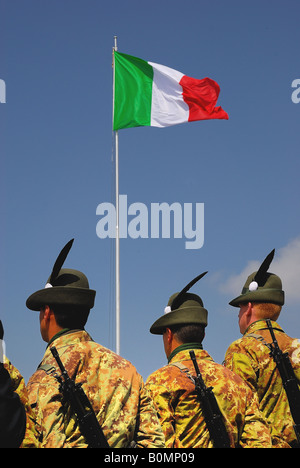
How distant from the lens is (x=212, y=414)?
6.15 metres

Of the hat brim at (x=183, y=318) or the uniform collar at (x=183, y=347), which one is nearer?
the uniform collar at (x=183, y=347)

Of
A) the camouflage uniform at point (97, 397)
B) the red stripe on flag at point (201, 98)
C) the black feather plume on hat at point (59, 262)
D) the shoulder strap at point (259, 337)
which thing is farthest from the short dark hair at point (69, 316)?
the red stripe on flag at point (201, 98)

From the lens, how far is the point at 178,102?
20.0 metres

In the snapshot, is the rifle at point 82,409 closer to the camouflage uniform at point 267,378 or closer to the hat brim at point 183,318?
the hat brim at point 183,318

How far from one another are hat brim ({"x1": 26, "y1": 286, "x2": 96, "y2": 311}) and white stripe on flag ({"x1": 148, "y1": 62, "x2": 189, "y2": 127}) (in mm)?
14469

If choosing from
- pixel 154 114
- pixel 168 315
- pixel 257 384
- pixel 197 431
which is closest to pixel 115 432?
pixel 197 431

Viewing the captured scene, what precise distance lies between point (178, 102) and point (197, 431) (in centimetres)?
1513

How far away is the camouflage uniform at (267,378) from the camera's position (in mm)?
7230

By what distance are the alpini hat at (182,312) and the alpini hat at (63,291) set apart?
Answer: 4.39 ft

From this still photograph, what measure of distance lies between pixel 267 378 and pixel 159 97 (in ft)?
46.0

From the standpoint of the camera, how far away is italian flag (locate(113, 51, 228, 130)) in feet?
64.5

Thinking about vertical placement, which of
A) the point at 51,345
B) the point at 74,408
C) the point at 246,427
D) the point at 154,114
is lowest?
the point at 246,427

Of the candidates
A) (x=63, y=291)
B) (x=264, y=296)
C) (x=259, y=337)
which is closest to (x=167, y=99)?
(x=264, y=296)

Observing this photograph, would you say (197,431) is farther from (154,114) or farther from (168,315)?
(154,114)
